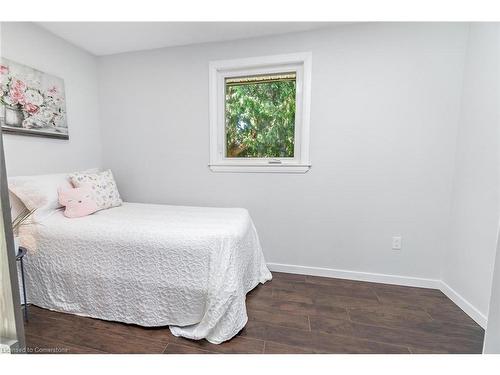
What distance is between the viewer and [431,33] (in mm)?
1719

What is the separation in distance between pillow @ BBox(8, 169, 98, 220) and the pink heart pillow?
0.19 ft

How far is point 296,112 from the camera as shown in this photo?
2078 mm

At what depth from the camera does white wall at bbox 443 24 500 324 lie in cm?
143

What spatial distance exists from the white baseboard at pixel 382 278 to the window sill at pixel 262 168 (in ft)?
3.05

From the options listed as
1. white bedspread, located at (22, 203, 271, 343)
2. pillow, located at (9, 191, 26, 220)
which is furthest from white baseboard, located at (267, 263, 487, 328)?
pillow, located at (9, 191, 26, 220)

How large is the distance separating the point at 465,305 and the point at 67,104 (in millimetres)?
3752

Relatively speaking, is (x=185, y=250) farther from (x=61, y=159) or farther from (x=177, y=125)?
(x=61, y=159)

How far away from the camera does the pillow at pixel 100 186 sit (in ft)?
6.20

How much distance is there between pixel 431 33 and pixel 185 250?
2.44 metres

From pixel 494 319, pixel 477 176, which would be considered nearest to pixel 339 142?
pixel 477 176

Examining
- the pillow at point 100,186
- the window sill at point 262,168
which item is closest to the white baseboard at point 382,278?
the window sill at point 262,168

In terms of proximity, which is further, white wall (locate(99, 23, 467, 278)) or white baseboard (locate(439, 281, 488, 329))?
white wall (locate(99, 23, 467, 278))

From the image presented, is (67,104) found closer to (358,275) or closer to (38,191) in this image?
(38,191)

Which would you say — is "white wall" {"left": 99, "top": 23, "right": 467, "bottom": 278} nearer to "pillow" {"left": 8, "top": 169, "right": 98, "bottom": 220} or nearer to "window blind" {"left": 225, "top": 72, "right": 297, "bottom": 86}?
"window blind" {"left": 225, "top": 72, "right": 297, "bottom": 86}
